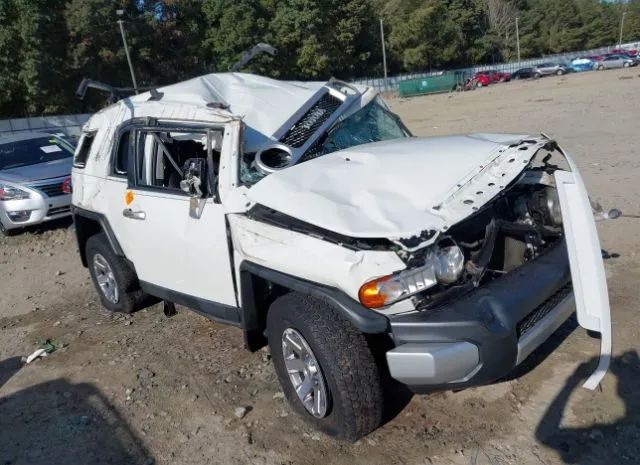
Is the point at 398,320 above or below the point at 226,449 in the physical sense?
above

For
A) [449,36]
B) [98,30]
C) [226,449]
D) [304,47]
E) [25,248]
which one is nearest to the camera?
[226,449]

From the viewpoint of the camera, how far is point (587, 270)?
301cm

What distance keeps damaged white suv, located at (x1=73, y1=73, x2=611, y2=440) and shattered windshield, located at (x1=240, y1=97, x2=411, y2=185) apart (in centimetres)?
1

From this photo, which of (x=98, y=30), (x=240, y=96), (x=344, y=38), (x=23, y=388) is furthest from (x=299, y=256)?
(x=344, y=38)

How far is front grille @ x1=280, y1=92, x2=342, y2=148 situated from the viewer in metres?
4.20

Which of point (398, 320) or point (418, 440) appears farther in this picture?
point (418, 440)

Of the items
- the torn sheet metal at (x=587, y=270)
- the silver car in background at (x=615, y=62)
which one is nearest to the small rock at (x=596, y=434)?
the torn sheet metal at (x=587, y=270)

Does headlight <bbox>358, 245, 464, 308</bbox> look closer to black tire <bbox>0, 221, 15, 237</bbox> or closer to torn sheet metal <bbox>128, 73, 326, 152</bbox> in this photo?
torn sheet metal <bbox>128, 73, 326, 152</bbox>

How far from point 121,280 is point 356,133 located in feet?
8.03

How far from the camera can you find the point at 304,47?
57219mm

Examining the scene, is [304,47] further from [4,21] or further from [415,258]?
[415,258]

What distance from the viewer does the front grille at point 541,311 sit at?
9.72 ft

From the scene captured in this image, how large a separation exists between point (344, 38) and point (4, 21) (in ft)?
111

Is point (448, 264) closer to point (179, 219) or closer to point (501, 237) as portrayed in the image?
point (501, 237)
